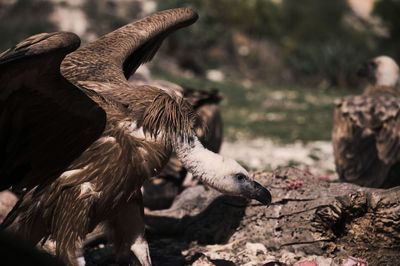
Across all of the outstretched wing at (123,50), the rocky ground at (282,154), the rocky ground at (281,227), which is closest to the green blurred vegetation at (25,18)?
the rocky ground at (282,154)

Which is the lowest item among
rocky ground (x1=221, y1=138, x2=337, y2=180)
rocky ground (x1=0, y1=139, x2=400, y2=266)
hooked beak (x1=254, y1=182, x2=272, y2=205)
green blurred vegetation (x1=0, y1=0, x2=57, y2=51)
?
green blurred vegetation (x1=0, y1=0, x2=57, y2=51)

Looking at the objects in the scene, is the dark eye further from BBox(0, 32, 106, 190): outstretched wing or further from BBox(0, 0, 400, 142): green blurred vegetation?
BBox(0, 0, 400, 142): green blurred vegetation

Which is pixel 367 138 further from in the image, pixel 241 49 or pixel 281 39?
pixel 281 39

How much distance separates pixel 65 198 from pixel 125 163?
1.43ft

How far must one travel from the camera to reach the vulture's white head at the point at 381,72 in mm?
11305

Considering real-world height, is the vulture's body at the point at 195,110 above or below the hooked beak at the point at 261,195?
below

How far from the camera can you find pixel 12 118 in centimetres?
497

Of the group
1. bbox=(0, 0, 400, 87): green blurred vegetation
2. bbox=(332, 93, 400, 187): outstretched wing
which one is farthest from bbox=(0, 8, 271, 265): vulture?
bbox=(0, 0, 400, 87): green blurred vegetation

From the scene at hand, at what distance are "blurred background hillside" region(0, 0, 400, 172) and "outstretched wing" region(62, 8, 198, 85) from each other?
10053 millimetres

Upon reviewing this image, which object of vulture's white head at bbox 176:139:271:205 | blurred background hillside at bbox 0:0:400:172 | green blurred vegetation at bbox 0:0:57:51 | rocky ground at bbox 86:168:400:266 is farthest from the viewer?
green blurred vegetation at bbox 0:0:57:51

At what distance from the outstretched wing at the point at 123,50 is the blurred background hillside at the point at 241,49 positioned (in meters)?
10.1

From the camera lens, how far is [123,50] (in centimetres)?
658

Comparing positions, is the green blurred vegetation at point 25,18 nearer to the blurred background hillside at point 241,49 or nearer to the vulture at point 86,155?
the blurred background hillside at point 241,49

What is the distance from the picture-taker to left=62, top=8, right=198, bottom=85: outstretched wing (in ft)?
19.4
